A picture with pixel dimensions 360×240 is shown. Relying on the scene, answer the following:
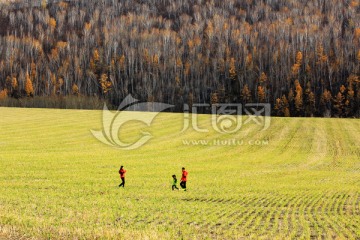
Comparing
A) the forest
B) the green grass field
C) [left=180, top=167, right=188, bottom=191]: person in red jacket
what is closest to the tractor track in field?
the green grass field

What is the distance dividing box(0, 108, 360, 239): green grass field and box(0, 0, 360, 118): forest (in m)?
63.1

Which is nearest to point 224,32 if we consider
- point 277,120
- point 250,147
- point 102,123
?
point 277,120

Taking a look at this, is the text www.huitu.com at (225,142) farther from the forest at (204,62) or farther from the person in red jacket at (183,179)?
the forest at (204,62)

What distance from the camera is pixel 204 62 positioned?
146 m

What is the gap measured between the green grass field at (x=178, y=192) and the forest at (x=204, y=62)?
6307 centimetres

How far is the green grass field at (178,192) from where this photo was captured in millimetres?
15516

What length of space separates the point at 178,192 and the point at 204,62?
122573 millimetres

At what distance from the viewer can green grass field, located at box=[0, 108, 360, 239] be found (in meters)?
15.5
